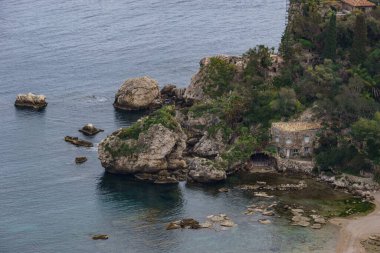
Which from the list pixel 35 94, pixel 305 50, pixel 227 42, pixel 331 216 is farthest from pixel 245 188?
pixel 227 42

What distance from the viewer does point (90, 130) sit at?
5059 inches

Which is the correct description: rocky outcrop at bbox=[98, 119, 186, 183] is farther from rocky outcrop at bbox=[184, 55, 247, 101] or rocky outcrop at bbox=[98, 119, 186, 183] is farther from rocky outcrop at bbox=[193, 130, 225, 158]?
rocky outcrop at bbox=[184, 55, 247, 101]

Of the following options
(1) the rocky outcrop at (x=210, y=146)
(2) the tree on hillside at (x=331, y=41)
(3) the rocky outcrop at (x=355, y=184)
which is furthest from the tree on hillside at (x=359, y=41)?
(1) the rocky outcrop at (x=210, y=146)

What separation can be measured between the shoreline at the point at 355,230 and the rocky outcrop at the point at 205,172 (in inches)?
648

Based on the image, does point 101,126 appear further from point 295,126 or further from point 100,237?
point 100,237

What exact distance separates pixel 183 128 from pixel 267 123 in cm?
1279

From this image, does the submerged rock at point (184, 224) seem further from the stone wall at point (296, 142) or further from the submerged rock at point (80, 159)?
the submerged rock at point (80, 159)

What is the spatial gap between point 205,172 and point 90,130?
2496 cm

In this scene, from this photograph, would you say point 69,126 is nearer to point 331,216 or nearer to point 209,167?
point 209,167

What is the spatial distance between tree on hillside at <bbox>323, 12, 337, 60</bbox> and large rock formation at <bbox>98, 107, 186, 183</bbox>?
25.0 m

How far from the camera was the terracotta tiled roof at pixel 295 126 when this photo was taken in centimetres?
11481

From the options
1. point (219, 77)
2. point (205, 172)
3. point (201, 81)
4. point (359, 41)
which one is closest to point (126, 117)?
point (201, 81)

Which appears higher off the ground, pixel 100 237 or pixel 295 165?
pixel 295 165

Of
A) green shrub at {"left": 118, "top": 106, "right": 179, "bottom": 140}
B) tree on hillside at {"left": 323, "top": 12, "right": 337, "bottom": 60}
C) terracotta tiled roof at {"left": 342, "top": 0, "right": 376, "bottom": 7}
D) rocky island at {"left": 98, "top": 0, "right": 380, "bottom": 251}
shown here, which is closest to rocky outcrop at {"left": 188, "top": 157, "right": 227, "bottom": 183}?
rocky island at {"left": 98, "top": 0, "right": 380, "bottom": 251}
